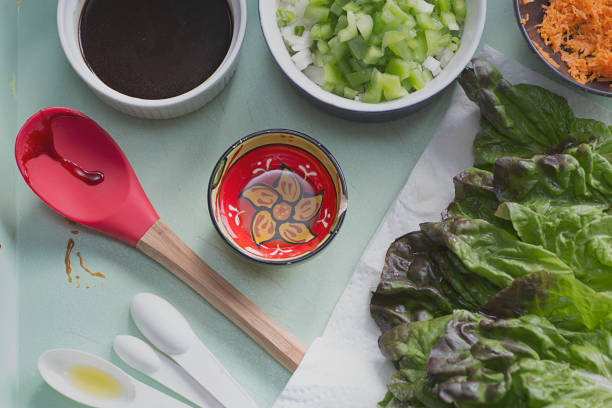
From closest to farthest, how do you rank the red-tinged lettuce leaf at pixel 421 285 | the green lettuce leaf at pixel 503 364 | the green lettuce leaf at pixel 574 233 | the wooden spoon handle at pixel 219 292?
the green lettuce leaf at pixel 503 364 → the green lettuce leaf at pixel 574 233 → the red-tinged lettuce leaf at pixel 421 285 → the wooden spoon handle at pixel 219 292

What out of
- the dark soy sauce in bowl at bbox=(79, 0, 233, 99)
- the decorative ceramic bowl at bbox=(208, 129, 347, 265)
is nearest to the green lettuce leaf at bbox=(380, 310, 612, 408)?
the decorative ceramic bowl at bbox=(208, 129, 347, 265)

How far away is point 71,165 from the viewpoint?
5.13ft

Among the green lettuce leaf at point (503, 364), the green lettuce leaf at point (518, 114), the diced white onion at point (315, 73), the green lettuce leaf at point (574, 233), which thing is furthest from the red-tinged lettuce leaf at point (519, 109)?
the green lettuce leaf at point (503, 364)

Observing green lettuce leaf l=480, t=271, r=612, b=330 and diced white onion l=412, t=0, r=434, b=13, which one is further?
diced white onion l=412, t=0, r=434, b=13

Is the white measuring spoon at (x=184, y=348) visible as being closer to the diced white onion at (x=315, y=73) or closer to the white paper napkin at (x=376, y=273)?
the white paper napkin at (x=376, y=273)

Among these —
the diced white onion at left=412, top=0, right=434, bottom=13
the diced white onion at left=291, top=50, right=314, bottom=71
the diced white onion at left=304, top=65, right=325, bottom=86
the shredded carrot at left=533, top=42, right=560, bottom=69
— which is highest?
the diced white onion at left=412, top=0, right=434, bottom=13

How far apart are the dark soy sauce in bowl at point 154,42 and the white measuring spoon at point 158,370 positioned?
1.90 ft

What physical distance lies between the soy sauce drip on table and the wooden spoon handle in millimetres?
197

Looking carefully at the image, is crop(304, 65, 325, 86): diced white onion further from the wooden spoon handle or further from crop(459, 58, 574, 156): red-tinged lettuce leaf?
the wooden spoon handle

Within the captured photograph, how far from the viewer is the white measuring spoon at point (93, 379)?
1.46 m

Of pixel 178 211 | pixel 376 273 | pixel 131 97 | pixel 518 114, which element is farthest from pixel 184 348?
pixel 518 114

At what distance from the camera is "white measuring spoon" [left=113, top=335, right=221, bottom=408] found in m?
1.48

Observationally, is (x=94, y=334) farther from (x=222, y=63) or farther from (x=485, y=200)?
(x=485, y=200)

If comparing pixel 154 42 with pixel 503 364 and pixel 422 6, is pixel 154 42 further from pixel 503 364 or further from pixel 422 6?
pixel 503 364
